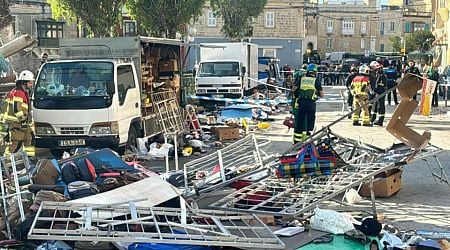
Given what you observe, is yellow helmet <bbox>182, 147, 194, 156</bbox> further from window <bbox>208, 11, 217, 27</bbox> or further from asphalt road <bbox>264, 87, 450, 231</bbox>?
window <bbox>208, 11, 217, 27</bbox>

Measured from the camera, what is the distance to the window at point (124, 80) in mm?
11766

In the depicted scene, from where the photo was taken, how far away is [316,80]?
12.3 metres

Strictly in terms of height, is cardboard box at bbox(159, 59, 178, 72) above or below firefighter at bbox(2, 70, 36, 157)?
above

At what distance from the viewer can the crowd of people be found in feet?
40.0

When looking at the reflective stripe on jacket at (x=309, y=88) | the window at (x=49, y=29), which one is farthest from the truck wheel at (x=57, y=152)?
the window at (x=49, y=29)

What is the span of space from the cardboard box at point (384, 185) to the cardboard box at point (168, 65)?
323 inches

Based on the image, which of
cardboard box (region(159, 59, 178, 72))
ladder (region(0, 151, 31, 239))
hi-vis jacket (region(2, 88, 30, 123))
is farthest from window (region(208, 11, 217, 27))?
ladder (region(0, 151, 31, 239))

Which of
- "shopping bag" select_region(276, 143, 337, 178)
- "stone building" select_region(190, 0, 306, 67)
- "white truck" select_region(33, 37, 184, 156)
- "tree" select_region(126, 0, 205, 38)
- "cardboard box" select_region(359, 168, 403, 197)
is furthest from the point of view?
"stone building" select_region(190, 0, 306, 67)

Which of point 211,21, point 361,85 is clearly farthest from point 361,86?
point 211,21

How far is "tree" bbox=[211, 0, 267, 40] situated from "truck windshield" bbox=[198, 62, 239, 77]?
17.0 meters

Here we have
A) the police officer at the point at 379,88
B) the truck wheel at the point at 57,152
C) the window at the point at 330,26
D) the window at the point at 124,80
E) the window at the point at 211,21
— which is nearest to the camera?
the truck wheel at the point at 57,152

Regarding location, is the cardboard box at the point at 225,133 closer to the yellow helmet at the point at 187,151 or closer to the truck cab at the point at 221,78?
the yellow helmet at the point at 187,151

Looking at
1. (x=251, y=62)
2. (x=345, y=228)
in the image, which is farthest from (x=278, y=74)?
(x=345, y=228)

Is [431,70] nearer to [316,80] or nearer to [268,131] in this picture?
[268,131]
